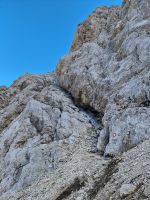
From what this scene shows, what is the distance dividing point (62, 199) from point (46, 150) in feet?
32.7

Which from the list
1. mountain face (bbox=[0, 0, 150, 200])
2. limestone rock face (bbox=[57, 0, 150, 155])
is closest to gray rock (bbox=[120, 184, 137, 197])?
mountain face (bbox=[0, 0, 150, 200])

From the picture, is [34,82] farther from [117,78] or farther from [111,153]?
[111,153]

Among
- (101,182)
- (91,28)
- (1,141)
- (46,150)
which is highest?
(91,28)

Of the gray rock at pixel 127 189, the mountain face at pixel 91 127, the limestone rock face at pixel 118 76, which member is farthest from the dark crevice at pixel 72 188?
the limestone rock face at pixel 118 76

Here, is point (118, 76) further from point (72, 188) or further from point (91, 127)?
point (72, 188)

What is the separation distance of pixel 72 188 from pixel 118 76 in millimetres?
17310

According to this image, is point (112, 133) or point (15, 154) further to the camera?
point (15, 154)

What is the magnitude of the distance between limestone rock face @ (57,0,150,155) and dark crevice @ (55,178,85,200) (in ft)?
16.2

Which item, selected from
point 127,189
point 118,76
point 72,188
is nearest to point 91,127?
point 118,76

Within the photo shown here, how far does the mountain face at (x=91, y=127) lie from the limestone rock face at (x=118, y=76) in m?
0.08

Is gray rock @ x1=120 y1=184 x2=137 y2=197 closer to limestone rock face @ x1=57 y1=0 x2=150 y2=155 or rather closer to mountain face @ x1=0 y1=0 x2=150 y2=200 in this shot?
mountain face @ x1=0 y1=0 x2=150 y2=200

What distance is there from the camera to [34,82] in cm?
5369

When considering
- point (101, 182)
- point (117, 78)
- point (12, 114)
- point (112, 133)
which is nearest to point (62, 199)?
point (101, 182)

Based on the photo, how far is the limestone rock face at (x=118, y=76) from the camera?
26.0 m
